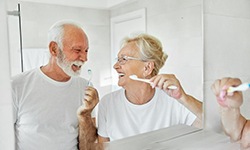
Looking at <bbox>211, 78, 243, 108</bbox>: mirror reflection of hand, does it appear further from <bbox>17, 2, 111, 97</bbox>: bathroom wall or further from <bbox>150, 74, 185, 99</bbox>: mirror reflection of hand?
<bbox>17, 2, 111, 97</bbox>: bathroom wall

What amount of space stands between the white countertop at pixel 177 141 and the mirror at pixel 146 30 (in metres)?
0.18

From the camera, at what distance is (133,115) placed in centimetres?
95

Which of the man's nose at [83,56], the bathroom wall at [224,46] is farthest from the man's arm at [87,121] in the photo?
the bathroom wall at [224,46]

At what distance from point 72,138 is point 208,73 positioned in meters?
0.69

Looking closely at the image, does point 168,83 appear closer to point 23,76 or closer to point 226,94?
point 226,94

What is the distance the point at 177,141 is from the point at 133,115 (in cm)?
28

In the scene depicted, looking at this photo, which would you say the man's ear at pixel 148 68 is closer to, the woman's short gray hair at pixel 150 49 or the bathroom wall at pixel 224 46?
the woman's short gray hair at pixel 150 49

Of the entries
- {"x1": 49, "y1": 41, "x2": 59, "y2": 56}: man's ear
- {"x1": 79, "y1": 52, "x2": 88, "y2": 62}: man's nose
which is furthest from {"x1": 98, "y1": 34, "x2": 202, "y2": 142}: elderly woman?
{"x1": 49, "y1": 41, "x2": 59, "y2": 56}: man's ear

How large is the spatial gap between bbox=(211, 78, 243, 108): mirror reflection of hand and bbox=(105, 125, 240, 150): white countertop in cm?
17

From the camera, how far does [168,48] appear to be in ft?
3.24

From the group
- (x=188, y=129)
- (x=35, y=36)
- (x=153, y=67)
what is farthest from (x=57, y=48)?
(x=188, y=129)

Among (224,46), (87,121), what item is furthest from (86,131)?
(224,46)

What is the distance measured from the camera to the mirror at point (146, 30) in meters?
0.73

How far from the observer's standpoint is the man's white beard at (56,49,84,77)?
770 mm
